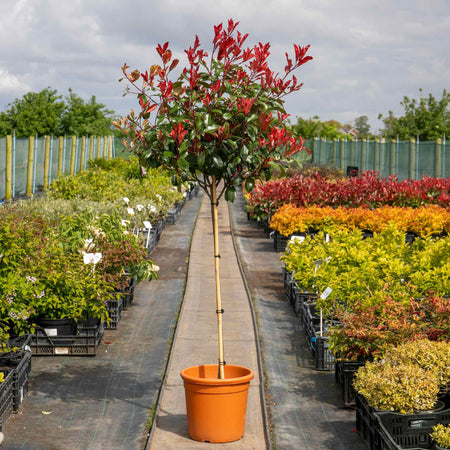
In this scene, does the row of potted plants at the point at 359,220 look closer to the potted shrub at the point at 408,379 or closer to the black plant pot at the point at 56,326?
the black plant pot at the point at 56,326

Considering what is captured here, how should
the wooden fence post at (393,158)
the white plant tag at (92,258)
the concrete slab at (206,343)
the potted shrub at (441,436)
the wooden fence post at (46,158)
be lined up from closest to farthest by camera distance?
1. the potted shrub at (441,436)
2. the concrete slab at (206,343)
3. the white plant tag at (92,258)
4. the wooden fence post at (46,158)
5. the wooden fence post at (393,158)

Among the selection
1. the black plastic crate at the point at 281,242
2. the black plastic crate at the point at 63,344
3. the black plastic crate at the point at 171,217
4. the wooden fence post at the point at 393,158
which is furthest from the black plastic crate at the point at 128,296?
the wooden fence post at the point at 393,158

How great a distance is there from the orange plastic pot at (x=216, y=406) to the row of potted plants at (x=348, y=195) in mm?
11775

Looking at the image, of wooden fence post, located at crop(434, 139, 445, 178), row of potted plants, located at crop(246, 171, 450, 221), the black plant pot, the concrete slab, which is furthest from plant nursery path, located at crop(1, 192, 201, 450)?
wooden fence post, located at crop(434, 139, 445, 178)

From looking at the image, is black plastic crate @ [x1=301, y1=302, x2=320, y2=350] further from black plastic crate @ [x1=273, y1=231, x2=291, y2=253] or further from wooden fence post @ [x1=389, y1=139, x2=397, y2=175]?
wooden fence post @ [x1=389, y1=139, x2=397, y2=175]

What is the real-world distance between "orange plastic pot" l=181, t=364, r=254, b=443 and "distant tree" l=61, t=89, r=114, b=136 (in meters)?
47.2

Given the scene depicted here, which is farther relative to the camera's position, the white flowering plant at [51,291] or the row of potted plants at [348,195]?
the row of potted plants at [348,195]

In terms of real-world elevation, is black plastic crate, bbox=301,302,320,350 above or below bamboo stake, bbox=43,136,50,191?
below

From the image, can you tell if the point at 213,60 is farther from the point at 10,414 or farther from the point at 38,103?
the point at 38,103

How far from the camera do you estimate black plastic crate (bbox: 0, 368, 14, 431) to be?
A: 5.50 meters

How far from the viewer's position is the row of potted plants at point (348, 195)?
55.7 feet

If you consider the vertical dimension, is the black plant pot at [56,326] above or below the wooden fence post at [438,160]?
below

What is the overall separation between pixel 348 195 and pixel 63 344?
1093 centimetres

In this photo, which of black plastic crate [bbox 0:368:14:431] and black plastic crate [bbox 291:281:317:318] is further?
black plastic crate [bbox 291:281:317:318]
